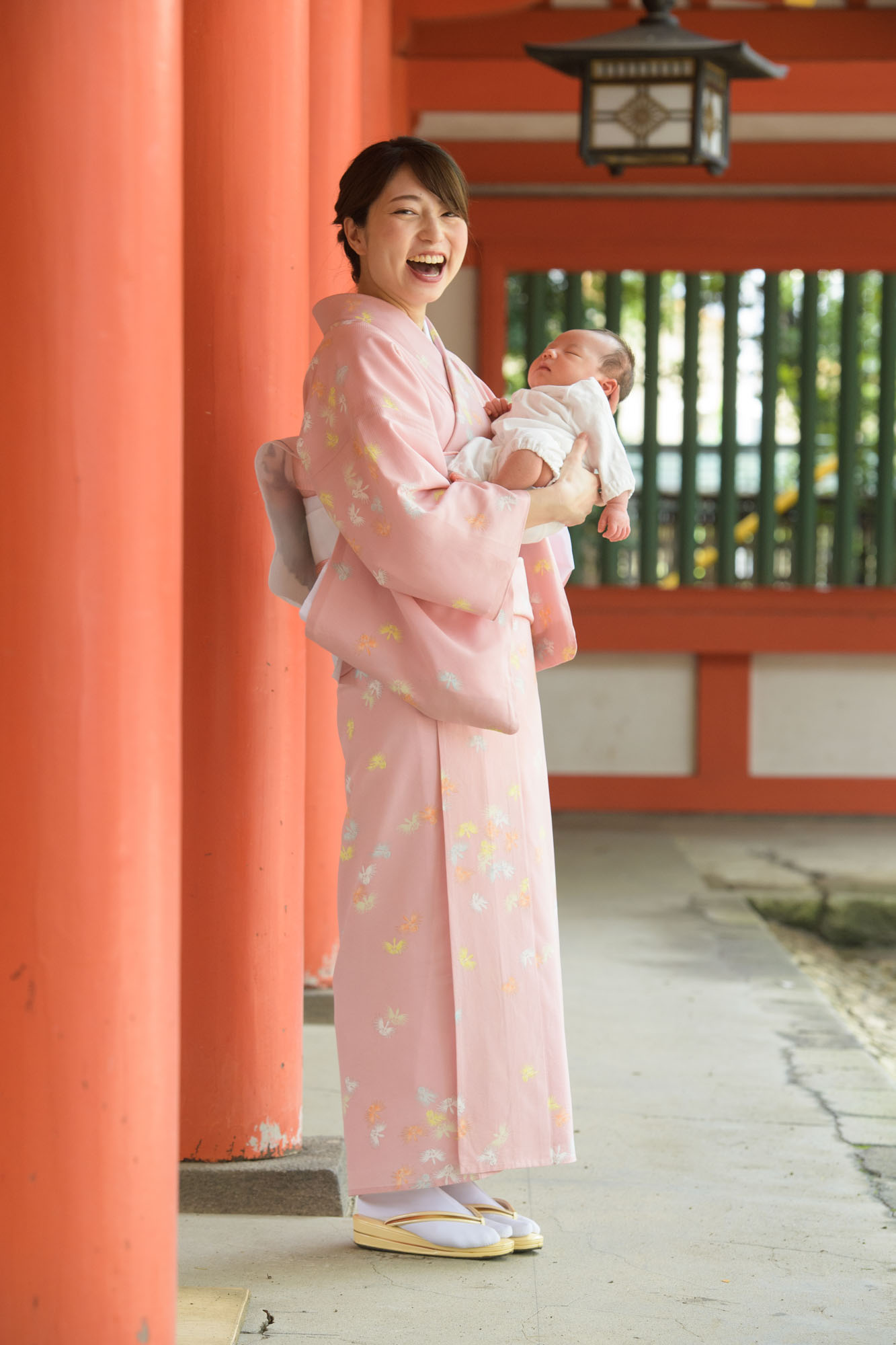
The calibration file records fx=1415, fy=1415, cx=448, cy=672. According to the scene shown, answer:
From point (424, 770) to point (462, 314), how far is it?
504cm

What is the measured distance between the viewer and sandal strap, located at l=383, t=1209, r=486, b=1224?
2082mm

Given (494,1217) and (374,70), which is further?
(374,70)

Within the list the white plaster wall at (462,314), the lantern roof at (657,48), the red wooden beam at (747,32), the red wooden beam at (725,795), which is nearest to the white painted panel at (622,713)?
the red wooden beam at (725,795)

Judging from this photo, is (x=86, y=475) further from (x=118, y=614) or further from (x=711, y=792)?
(x=711, y=792)

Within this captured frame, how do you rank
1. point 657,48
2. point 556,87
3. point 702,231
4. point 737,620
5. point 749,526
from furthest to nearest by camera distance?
1. point 749,526
2. point 737,620
3. point 702,231
4. point 556,87
5. point 657,48

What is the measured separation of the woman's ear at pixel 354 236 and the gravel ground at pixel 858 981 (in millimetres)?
2376

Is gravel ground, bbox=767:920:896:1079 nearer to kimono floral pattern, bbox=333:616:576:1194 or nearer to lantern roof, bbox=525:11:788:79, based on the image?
kimono floral pattern, bbox=333:616:576:1194

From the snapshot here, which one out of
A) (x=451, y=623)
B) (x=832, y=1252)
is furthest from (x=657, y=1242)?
(x=451, y=623)

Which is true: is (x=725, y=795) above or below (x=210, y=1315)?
below

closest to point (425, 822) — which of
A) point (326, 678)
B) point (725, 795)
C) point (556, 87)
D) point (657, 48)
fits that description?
point (326, 678)

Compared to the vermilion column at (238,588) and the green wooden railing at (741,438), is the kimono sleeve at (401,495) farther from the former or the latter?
the green wooden railing at (741,438)

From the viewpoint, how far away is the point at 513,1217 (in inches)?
84.4

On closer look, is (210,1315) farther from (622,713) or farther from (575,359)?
(622,713)

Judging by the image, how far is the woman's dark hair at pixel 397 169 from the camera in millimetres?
1990
